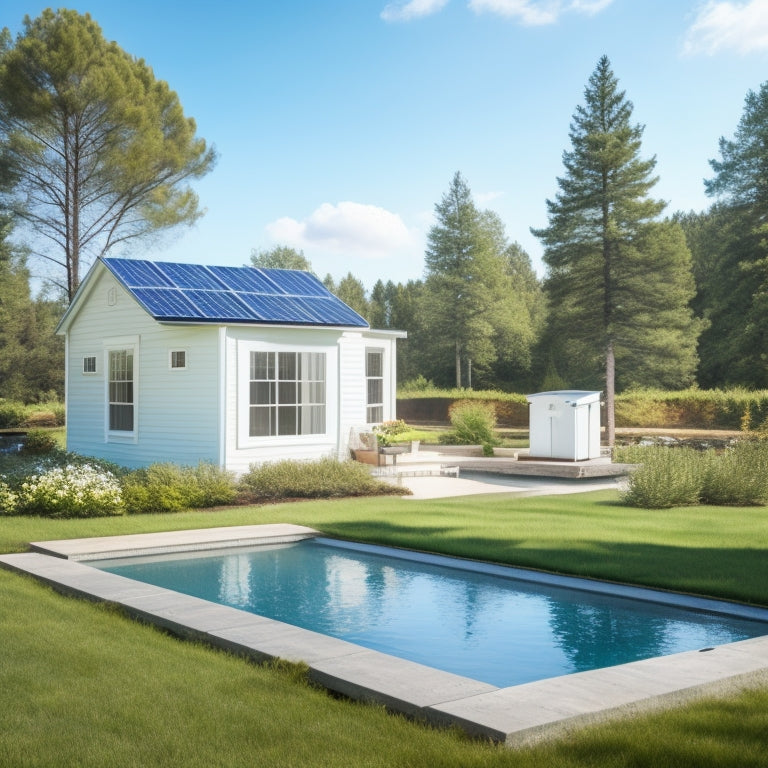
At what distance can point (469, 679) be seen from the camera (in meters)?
5.03

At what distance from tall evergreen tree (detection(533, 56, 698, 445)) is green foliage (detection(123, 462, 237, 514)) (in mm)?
21374

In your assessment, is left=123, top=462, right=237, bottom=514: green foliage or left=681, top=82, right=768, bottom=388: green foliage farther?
left=681, top=82, right=768, bottom=388: green foliage

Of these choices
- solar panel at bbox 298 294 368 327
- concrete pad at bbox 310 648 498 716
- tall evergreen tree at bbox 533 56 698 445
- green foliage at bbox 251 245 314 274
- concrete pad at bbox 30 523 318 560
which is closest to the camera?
concrete pad at bbox 310 648 498 716

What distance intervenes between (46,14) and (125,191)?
565 centimetres

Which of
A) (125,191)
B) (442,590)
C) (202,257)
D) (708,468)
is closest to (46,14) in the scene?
(125,191)

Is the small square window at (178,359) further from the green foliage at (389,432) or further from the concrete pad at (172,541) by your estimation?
the concrete pad at (172,541)

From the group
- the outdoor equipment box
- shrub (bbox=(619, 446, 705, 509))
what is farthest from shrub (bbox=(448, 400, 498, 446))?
shrub (bbox=(619, 446, 705, 509))

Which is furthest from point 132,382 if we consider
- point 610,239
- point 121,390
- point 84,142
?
point 610,239

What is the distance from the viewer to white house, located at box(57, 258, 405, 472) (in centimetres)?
1620

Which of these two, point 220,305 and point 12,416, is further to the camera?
point 12,416

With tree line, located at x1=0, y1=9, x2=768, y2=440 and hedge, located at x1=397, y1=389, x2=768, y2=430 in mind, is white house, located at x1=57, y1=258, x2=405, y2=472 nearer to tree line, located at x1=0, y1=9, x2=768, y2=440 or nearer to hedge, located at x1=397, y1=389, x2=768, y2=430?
tree line, located at x1=0, y1=9, x2=768, y2=440

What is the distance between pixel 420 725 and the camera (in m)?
4.42

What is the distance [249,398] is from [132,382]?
3.00m

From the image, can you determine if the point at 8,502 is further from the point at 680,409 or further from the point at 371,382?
the point at 680,409
